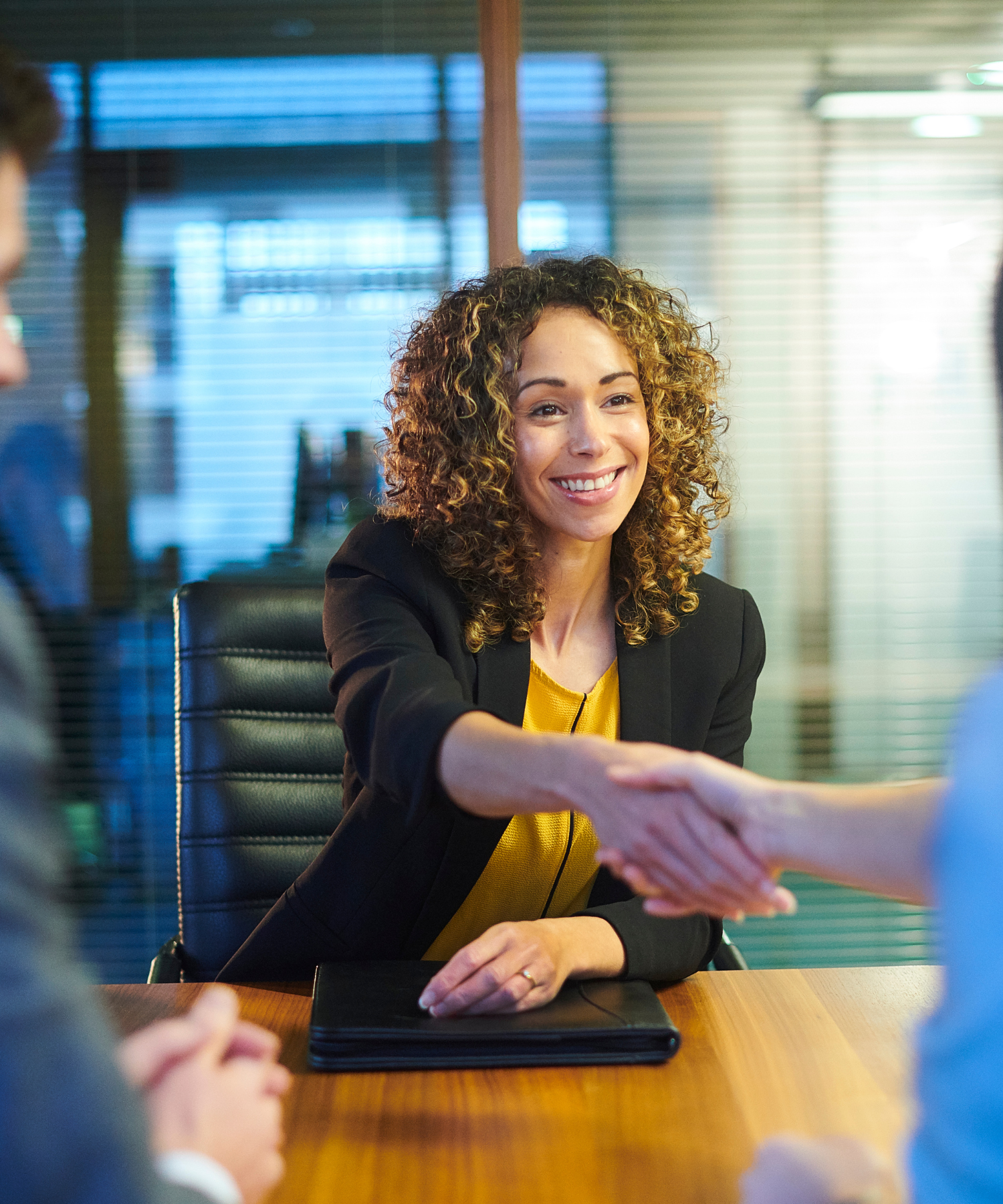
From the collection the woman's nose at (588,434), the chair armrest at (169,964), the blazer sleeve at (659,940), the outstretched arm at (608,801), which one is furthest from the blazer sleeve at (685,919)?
the chair armrest at (169,964)

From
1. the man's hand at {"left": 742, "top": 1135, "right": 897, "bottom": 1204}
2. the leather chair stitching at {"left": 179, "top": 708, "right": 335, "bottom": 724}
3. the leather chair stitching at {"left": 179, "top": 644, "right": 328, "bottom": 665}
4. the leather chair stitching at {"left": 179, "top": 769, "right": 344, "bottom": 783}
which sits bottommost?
the man's hand at {"left": 742, "top": 1135, "right": 897, "bottom": 1204}

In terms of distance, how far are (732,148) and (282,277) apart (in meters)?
1.21

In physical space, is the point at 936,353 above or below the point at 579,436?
above

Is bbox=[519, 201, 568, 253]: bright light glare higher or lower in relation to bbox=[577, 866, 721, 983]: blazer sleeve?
higher

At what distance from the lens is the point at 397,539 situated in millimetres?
1606

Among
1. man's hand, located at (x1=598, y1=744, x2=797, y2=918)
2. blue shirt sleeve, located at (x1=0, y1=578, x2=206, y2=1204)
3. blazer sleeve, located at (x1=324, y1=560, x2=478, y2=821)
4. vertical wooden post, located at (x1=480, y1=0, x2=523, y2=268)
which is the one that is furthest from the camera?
vertical wooden post, located at (x1=480, y1=0, x2=523, y2=268)

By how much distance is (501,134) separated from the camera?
2846 mm

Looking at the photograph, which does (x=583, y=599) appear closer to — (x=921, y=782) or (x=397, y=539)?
(x=397, y=539)

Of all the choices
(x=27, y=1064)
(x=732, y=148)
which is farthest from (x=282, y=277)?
(x=27, y=1064)

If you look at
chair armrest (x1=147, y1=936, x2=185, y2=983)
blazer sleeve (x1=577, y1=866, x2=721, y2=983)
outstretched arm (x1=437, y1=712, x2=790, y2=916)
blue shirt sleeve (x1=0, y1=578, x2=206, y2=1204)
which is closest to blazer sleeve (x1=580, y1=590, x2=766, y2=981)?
blazer sleeve (x1=577, y1=866, x2=721, y2=983)

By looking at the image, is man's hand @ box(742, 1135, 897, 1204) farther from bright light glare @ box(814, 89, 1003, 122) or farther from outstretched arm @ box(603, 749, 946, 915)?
bright light glare @ box(814, 89, 1003, 122)

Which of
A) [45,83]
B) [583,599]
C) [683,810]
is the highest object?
[45,83]

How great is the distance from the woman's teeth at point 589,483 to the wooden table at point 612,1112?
726 millimetres

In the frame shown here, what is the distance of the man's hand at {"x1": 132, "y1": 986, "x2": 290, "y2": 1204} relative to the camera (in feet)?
2.06
